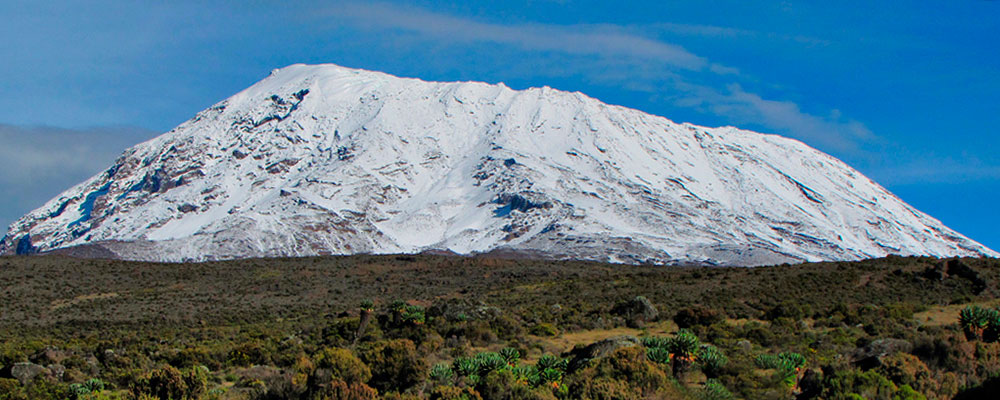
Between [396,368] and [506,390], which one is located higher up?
[396,368]

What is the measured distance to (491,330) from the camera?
130 feet

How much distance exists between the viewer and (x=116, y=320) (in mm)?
59375

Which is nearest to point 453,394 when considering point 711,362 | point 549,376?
point 549,376

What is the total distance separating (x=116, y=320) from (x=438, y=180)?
117846 mm

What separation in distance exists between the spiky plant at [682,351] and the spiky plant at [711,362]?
2.37 feet

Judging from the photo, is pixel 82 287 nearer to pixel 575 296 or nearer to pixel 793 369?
pixel 575 296

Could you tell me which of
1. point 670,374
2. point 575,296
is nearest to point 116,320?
point 575,296

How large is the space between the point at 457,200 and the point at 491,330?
12538 centimetres

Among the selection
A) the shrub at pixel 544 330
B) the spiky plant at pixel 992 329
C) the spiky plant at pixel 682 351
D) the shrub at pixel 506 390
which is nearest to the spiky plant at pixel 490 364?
the shrub at pixel 506 390

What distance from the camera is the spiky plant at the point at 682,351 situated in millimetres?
24594

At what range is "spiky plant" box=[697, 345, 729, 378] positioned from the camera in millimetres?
25188

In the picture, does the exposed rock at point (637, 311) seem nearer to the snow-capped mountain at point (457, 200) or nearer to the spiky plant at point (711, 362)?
the spiky plant at point (711, 362)

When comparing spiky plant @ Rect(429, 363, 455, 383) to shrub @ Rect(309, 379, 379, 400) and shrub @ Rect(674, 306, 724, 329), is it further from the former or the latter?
shrub @ Rect(674, 306, 724, 329)

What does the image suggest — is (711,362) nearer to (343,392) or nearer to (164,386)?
(343,392)
